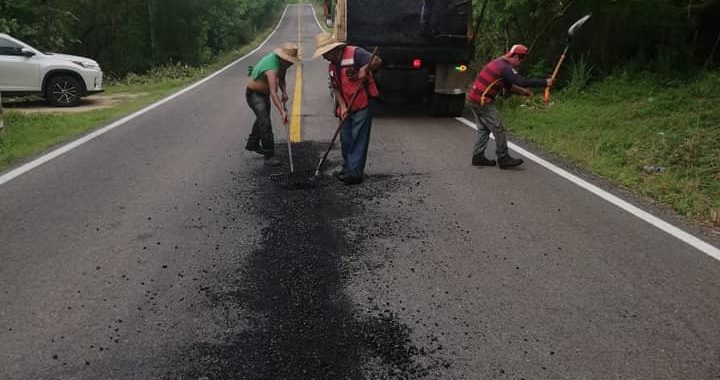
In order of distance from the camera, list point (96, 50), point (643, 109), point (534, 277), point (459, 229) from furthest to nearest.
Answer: point (96, 50) < point (643, 109) < point (459, 229) < point (534, 277)

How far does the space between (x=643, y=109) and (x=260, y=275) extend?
7.80m

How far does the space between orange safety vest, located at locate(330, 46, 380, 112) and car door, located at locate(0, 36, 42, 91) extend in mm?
9464

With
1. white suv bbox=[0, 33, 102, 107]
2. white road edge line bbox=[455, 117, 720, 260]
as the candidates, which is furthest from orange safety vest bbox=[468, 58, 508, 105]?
white suv bbox=[0, 33, 102, 107]

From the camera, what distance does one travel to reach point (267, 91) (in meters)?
7.21

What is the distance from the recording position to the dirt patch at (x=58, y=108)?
41.7 feet

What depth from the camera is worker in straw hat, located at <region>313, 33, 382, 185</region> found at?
6.09 meters

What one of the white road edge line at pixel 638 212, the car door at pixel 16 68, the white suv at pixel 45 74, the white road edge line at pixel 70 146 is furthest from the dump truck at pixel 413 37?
the car door at pixel 16 68

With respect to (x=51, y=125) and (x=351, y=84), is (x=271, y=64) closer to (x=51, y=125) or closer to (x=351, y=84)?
(x=351, y=84)

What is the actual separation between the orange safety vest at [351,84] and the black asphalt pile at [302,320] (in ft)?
5.83

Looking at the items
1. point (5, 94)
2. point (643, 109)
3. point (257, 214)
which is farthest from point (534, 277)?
point (5, 94)

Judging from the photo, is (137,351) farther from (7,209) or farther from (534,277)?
(7,209)

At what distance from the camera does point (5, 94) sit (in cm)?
1287

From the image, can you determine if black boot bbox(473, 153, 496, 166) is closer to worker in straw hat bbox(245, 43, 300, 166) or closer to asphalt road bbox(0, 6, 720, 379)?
asphalt road bbox(0, 6, 720, 379)

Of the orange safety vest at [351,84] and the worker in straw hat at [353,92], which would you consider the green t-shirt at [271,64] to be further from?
the orange safety vest at [351,84]
